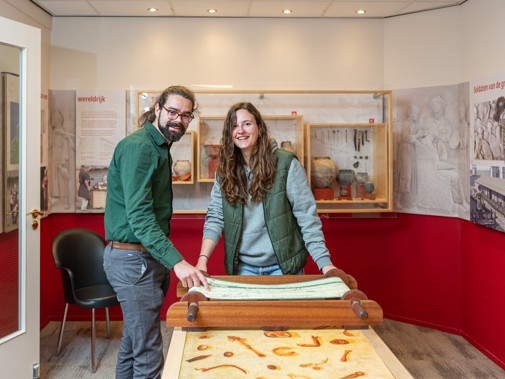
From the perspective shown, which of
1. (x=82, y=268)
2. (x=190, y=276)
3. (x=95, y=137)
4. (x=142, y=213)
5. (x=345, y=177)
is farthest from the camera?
(x=95, y=137)

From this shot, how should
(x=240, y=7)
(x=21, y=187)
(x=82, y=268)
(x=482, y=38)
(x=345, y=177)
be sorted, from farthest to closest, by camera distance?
(x=345, y=177) < (x=240, y=7) < (x=82, y=268) < (x=482, y=38) < (x=21, y=187)

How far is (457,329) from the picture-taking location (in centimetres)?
441

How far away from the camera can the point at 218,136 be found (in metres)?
4.55

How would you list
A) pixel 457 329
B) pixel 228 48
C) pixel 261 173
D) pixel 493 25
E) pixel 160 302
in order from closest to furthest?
pixel 261 173 → pixel 160 302 → pixel 493 25 → pixel 457 329 → pixel 228 48

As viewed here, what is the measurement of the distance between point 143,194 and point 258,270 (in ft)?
1.87

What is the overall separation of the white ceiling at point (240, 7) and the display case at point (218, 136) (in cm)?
86

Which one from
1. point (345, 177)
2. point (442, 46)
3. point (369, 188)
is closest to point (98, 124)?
point (345, 177)

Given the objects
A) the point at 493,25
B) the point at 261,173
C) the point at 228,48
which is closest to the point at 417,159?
the point at 493,25

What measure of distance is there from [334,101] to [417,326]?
199 cm

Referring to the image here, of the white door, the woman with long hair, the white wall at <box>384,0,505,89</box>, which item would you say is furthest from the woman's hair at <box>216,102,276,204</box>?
the white wall at <box>384,0,505,89</box>

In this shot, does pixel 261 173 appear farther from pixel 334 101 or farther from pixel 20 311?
pixel 334 101

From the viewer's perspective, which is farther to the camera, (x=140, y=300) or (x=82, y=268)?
(x=82, y=268)

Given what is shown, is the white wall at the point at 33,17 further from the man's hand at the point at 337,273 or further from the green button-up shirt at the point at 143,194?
the man's hand at the point at 337,273

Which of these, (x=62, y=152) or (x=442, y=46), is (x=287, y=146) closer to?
(x=442, y=46)
